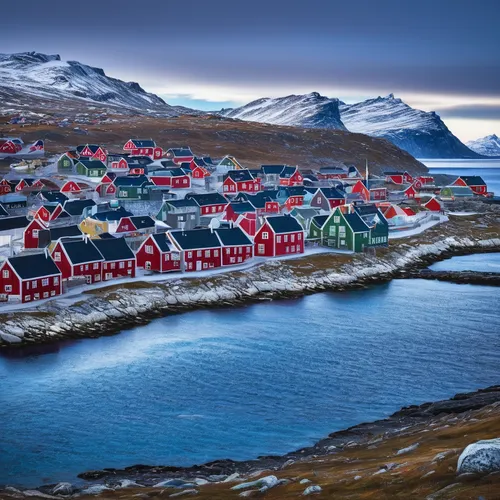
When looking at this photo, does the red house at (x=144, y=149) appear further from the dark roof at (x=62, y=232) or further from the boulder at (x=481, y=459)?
the boulder at (x=481, y=459)

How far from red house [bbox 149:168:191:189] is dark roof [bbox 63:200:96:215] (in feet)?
85.9

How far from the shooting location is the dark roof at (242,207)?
105 m

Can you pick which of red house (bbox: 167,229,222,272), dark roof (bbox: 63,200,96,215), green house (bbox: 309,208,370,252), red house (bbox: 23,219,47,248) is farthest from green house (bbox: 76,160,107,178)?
red house (bbox: 167,229,222,272)

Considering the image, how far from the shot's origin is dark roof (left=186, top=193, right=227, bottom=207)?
105812mm

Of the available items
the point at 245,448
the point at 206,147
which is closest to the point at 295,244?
the point at 245,448

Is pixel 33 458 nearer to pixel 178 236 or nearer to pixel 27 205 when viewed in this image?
pixel 178 236

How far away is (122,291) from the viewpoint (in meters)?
69.9

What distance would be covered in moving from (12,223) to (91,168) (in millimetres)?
46387

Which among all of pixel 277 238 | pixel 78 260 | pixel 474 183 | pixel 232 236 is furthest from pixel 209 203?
pixel 474 183

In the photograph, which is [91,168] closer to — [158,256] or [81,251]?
[158,256]

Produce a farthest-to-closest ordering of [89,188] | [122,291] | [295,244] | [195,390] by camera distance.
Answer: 1. [89,188]
2. [295,244]
3. [122,291]
4. [195,390]

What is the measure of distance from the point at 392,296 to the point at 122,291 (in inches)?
902

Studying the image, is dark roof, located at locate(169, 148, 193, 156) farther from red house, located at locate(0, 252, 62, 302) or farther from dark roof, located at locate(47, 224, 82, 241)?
red house, located at locate(0, 252, 62, 302)

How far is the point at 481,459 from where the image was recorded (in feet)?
88.0
